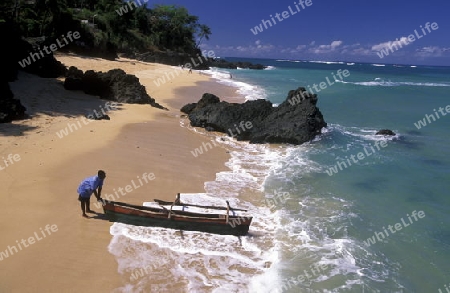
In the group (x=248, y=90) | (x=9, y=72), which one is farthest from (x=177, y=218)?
(x=248, y=90)

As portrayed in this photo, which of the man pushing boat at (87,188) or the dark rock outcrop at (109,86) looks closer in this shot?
the man pushing boat at (87,188)

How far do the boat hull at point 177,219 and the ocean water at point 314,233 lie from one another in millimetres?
211

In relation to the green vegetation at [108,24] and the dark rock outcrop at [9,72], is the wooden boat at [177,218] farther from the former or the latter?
the green vegetation at [108,24]

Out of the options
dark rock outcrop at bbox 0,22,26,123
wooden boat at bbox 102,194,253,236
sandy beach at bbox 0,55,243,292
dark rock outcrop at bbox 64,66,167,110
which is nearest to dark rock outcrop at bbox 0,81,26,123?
dark rock outcrop at bbox 0,22,26,123

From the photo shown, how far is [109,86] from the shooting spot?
25.6 m

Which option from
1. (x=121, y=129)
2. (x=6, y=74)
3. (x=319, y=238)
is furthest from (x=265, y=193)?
(x=6, y=74)

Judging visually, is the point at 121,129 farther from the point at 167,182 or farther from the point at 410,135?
the point at 410,135

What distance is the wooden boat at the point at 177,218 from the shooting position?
9.80 m

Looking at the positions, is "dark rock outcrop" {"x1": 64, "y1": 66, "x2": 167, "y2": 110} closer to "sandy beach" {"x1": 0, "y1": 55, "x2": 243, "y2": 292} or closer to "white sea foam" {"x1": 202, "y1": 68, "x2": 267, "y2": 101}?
"sandy beach" {"x1": 0, "y1": 55, "x2": 243, "y2": 292}

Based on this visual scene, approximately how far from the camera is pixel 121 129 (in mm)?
18516

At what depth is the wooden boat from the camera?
32.1 feet

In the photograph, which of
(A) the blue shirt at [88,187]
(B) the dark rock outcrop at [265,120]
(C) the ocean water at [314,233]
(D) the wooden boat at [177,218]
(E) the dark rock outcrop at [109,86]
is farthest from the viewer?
(E) the dark rock outcrop at [109,86]

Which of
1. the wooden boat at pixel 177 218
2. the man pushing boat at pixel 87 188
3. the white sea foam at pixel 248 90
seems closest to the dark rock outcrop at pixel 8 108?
the man pushing boat at pixel 87 188

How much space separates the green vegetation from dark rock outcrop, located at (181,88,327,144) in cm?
1543
